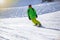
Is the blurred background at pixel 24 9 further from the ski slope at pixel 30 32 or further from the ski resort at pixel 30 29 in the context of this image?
the ski slope at pixel 30 32

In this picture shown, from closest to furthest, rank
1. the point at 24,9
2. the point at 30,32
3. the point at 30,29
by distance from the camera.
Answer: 1. the point at 30,32
2. the point at 30,29
3. the point at 24,9

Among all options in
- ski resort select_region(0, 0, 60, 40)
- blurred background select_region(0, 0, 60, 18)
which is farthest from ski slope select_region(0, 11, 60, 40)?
blurred background select_region(0, 0, 60, 18)

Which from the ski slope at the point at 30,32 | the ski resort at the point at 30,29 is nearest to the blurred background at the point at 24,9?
the ski resort at the point at 30,29

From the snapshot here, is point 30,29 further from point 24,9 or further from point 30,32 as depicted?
point 24,9

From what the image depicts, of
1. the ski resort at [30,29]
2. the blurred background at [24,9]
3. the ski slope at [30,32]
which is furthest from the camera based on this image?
the blurred background at [24,9]

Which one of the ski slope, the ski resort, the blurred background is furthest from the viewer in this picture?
the blurred background

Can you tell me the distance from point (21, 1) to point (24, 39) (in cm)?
2631

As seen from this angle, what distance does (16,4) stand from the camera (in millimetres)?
32156

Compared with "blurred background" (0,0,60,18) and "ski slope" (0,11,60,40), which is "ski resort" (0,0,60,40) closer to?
"ski slope" (0,11,60,40)

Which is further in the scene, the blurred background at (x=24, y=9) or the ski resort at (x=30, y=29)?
the blurred background at (x=24, y=9)

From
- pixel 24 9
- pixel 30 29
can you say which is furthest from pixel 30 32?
pixel 24 9

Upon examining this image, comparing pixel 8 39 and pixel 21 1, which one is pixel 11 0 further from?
pixel 8 39

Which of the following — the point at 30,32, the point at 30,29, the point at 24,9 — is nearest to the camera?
the point at 30,32

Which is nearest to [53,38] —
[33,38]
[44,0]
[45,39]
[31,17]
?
[45,39]
